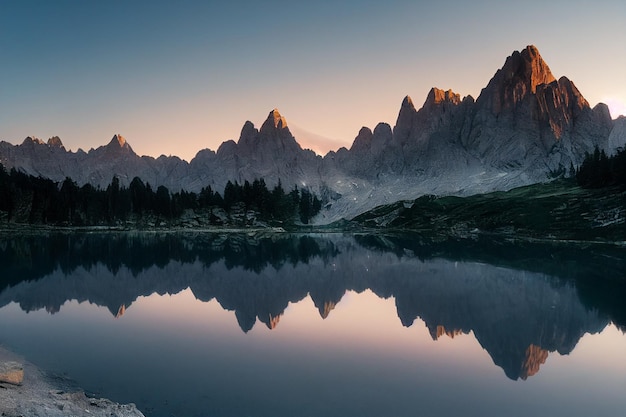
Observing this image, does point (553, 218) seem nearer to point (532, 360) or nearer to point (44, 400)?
point (532, 360)

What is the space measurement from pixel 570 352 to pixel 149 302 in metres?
40.8

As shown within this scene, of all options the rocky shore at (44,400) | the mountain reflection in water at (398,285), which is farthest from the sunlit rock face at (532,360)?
the rocky shore at (44,400)

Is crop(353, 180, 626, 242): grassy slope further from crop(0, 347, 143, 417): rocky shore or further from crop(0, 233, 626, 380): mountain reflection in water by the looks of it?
crop(0, 347, 143, 417): rocky shore

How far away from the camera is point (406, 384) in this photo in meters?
24.8

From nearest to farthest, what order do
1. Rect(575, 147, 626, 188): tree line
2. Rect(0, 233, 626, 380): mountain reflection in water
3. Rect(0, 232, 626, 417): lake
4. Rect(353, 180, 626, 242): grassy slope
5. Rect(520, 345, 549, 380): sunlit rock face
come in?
1. Rect(0, 232, 626, 417): lake
2. Rect(520, 345, 549, 380): sunlit rock face
3. Rect(0, 233, 626, 380): mountain reflection in water
4. Rect(353, 180, 626, 242): grassy slope
5. Rect(575, 147, 626, 188): tree line

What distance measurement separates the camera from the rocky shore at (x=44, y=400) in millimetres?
18188

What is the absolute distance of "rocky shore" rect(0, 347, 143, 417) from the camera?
18.2m

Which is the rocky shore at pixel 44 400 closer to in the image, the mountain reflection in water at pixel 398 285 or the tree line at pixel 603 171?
the mountain reflection in water at pixel 398 285

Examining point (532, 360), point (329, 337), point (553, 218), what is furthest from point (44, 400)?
point (553, 218)

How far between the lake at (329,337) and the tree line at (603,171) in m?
96.5

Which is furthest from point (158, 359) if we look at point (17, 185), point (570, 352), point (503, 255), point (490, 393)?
point (17, 185)

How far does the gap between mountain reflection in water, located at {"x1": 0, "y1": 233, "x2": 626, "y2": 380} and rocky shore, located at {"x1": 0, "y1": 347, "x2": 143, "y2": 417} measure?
655 inches

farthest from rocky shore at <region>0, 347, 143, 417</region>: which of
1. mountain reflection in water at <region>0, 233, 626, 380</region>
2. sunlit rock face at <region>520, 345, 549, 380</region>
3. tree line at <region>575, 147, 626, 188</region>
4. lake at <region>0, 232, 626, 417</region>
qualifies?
tree line at <region>575, 147, 626, 188</region>

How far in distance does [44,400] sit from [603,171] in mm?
187598
